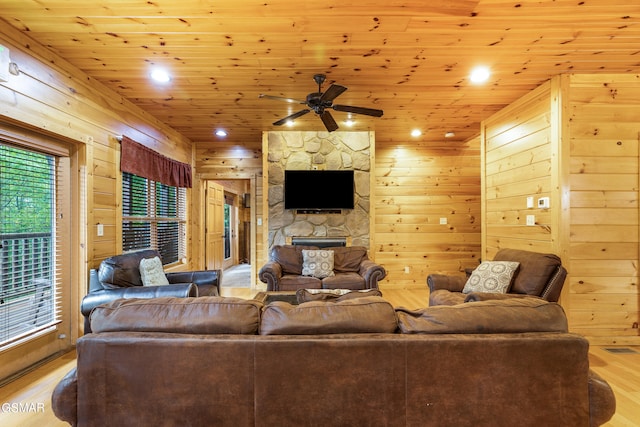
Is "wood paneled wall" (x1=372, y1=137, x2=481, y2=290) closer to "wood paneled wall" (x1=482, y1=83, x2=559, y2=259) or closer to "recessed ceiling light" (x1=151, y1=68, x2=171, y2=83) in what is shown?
"wood paneled wall" (x1=482, y1=83, x2=559, y2=259)

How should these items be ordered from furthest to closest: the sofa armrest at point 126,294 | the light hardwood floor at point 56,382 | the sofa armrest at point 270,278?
the sofa armrest at point 270,278
the sofa armrest at point 126,294
the light hardwood floor at point 56,382

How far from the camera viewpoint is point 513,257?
311cm

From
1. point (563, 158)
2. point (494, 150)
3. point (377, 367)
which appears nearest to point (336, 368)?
point (377, 367)

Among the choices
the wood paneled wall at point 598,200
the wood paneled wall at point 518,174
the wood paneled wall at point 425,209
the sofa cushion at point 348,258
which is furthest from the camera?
the wood paneled wall at point 425,209

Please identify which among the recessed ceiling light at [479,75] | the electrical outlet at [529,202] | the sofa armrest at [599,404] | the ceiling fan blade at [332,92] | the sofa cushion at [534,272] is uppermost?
the recessed ceiling light at [479,75]

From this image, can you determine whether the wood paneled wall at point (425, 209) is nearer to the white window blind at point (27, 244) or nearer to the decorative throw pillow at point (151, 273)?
the decorative throw pillow at point (151, 273)

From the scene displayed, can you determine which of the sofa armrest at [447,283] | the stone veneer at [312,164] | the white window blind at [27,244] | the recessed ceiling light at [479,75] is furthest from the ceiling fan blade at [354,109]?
the white window blind at [27,244]

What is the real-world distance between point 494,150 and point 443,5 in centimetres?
260

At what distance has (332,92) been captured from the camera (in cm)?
292

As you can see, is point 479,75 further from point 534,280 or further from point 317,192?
point 317,192

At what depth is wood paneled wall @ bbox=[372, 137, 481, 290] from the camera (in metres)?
5.87

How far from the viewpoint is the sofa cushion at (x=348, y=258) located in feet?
14.8

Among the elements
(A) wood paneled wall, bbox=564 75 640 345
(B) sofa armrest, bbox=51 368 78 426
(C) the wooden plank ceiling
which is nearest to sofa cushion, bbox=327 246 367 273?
(C) the wooden plank ceiling

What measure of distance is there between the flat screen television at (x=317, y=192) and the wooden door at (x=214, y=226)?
2.23 metres
